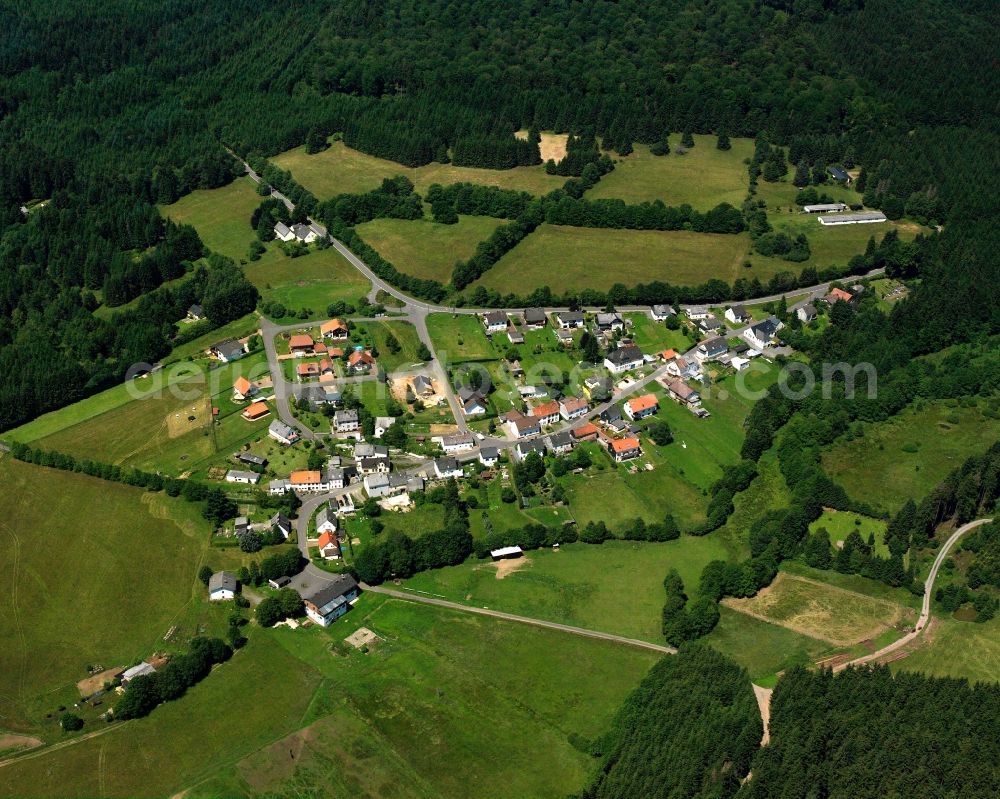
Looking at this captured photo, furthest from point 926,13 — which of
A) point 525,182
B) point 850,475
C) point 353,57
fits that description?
point 850,475

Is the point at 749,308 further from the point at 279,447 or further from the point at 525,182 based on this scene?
the point at 279,447

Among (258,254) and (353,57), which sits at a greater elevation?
(353,57)

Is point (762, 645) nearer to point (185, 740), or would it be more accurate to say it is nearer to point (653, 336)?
point (185, 740)

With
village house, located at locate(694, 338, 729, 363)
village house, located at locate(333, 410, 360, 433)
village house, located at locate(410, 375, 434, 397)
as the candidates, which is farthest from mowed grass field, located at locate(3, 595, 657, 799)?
village house, located at locate(694, 338, 729, 363)

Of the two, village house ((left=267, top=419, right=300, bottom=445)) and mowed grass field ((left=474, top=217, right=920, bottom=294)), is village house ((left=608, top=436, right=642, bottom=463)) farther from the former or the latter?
mowed grass field ((left=474, top=217, right=920, bottom=294))

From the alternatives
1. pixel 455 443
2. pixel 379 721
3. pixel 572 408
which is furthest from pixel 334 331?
pixel 379 721

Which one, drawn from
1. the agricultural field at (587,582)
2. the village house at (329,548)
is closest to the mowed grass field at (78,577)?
the village house at (329,548)

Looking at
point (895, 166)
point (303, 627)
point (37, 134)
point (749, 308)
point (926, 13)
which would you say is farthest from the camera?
point (926, 13)
